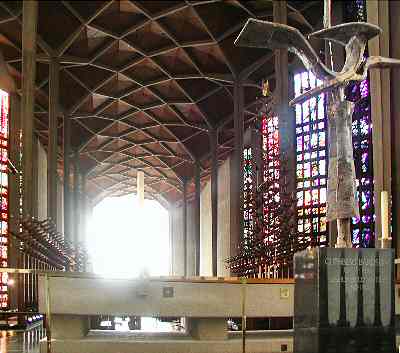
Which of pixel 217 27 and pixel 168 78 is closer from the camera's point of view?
pixel 217 27

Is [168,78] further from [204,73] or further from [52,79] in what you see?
[52,79]

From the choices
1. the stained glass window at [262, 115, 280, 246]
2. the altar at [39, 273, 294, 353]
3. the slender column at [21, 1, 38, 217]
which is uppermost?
the slender column at [21, 1, 38, 217]

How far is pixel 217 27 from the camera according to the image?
28062mm

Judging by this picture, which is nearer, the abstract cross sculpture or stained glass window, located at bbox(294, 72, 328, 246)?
the abstract cross sculpture

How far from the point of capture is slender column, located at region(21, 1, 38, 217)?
20.0 meters

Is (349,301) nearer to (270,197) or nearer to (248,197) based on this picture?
(270,197)

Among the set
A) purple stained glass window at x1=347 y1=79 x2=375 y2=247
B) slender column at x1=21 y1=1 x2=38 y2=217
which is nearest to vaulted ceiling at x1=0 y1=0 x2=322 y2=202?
slender column at x1=21 y1=1 x2=38 y2=217

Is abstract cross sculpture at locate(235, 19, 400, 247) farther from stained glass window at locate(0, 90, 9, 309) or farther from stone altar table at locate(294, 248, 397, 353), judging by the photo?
stained glass window at locate(0, 90, 9, 309)

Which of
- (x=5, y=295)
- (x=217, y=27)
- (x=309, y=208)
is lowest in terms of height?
(x=5, y=295)

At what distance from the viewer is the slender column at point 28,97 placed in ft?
65.7

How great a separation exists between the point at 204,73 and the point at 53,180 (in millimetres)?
8970

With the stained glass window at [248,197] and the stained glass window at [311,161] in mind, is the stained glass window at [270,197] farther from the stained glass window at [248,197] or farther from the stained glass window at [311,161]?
the stained glass window at [311,161]

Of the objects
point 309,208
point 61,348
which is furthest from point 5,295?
point 61,348

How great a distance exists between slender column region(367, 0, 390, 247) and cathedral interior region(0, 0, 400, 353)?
0.03m
